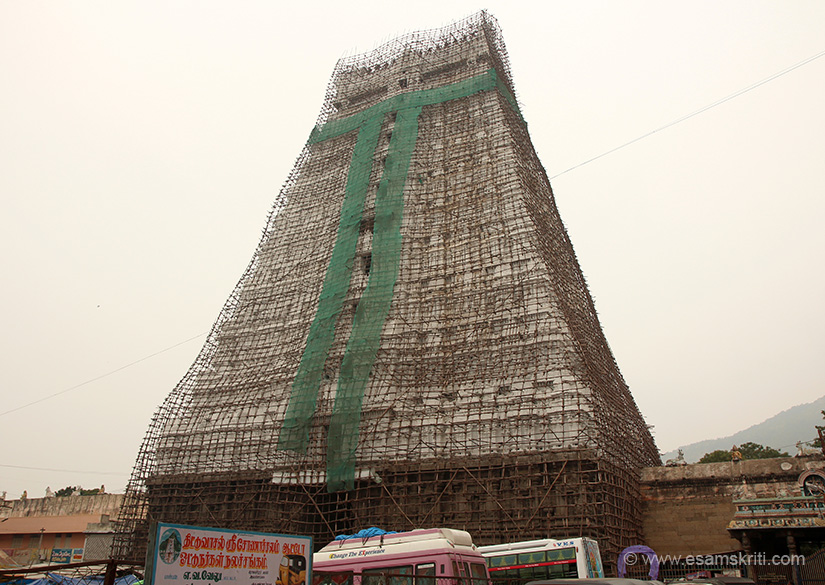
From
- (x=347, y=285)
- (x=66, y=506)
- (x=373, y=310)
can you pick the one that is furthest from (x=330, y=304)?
(x=66, y=506)

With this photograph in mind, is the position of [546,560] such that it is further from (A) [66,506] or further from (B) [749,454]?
(B) [749,454]

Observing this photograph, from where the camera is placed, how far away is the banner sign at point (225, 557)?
684 cm

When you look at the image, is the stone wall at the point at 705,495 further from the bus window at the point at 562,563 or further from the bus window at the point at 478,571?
the bus window at the point at 478,571

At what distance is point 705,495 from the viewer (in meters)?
→ 21.4

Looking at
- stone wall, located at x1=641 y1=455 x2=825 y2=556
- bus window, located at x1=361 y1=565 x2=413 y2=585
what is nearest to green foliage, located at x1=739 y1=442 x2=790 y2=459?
stone wall, located at x1=641 y1=455 x2=825 y2=556

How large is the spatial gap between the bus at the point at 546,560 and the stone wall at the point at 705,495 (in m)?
7.66

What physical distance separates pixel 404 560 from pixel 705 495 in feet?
47.1

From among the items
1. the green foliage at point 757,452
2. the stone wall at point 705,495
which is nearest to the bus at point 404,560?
the stone wall at point 705,495

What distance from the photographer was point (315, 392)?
23406 millimetres

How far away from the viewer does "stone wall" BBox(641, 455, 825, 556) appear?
67.2ft

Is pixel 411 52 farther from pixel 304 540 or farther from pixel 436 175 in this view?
pixel 304 540

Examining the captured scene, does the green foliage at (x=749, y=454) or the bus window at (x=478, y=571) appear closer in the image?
the bus window at (x=478, y=571)

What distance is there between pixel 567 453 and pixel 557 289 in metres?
6.55

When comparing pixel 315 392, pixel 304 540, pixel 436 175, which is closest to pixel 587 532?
pixel 315 392
